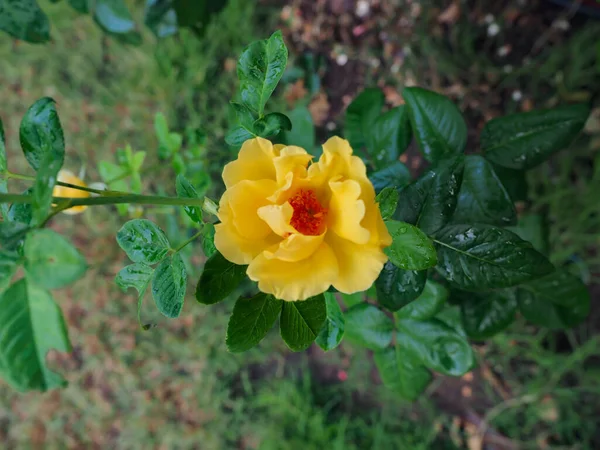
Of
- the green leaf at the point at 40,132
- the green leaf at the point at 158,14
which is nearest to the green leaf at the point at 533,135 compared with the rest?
the green leaf at the point at 40,132

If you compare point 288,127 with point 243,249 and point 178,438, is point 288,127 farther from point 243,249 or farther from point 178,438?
point 178,438

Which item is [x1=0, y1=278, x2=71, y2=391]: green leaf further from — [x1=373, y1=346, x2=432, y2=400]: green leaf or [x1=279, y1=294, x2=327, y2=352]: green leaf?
[x1=373, y1=346, x2=432, y2=400]: green leaf

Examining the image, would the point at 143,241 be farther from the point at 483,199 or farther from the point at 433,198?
the point at 483,199

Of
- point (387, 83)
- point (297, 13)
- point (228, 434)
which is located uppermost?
point (297, 13)

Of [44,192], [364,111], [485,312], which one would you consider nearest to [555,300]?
[485,312]

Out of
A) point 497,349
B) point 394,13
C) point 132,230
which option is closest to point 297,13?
point 394,13

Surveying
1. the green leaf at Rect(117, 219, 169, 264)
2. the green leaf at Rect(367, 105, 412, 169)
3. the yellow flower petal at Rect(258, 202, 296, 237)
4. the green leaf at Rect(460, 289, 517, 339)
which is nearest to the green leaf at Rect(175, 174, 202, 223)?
the green leaf at Rect(117, 219, 169, 264)
